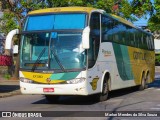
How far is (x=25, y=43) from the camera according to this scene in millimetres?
15867

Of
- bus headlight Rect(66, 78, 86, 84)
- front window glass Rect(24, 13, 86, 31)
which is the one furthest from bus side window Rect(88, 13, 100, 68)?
bus headlight Rect(66, 78, 86, 84)

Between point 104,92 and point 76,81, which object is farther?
point 104,92

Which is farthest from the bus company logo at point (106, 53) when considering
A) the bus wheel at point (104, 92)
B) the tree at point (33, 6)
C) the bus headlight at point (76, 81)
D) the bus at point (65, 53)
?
the tree at point (33, 6)

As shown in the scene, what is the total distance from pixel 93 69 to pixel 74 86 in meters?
1.23

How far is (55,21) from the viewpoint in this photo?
52.3 feet

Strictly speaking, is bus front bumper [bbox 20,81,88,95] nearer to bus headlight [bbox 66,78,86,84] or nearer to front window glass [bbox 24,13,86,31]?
bus headlight [bbox 66,78,86,84]

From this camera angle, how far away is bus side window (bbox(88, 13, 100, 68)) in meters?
15.8

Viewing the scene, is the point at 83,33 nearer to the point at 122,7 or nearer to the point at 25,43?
the point at 25,43

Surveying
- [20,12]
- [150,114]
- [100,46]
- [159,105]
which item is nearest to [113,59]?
[100,46]

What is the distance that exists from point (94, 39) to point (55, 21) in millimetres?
1561

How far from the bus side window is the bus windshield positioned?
570 mm

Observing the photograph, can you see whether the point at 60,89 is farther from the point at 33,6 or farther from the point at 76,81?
the point at 33,6

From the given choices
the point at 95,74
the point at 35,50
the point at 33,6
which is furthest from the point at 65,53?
the point at 33,6

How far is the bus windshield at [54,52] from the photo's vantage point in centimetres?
1520
